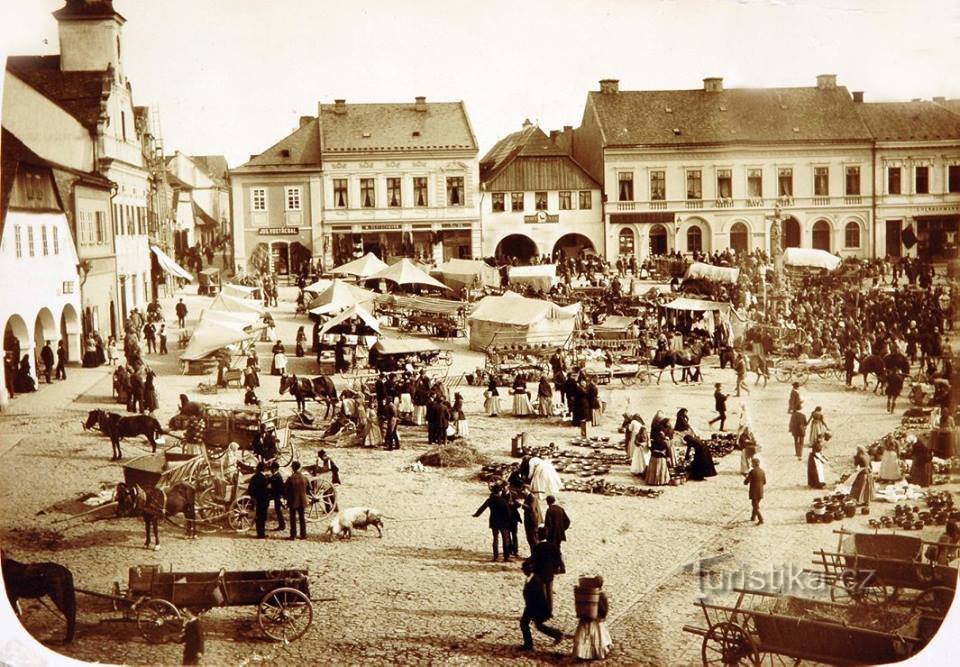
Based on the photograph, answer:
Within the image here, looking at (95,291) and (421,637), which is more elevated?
(95,291)

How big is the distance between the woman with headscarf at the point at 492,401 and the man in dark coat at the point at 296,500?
9.62 ft

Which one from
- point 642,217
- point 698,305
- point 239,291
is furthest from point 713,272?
→ point 239,291

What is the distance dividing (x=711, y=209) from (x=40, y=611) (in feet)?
20.6

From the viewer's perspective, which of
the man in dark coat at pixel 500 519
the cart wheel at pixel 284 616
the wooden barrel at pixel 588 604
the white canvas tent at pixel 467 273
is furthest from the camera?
the white canvas tent at pixel 467 273

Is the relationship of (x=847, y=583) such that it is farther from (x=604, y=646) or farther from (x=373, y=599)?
(x=373, y=599)

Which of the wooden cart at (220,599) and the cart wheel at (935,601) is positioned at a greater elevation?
the wooden cart at (220,599)

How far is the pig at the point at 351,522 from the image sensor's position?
754cm

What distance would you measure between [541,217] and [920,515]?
4.04m


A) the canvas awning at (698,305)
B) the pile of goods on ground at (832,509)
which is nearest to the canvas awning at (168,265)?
the canvas awning at (698,305)

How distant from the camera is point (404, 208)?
9.08 meters

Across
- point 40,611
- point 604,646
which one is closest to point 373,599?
point 604,646

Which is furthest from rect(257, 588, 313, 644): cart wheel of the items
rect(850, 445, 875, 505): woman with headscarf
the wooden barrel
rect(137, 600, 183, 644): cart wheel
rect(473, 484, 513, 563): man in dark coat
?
rect(850, 445, 875, 505): woman with headscarf

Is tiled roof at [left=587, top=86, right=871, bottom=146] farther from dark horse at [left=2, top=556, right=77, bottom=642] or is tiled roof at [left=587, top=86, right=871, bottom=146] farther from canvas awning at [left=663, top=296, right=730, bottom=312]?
dark horse at [left=2, top=556, right=77, bottom=642]

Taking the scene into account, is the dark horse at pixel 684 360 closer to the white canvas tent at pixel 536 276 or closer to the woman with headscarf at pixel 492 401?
the white canvas tent at pixel 536 276
